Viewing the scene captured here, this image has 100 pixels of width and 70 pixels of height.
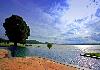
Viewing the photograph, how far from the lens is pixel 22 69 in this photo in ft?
93.7

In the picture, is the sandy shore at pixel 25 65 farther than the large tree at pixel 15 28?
No

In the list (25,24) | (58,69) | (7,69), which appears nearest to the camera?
(7,69)

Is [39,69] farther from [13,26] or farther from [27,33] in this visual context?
[27,33]

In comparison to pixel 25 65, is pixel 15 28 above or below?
above

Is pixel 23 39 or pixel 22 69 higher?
pixel 23 39

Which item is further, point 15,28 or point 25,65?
point 15,28

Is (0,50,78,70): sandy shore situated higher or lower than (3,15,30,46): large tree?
lower

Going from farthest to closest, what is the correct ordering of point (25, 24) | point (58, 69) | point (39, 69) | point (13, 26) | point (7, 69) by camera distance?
1. point (25, 24)
2. point (13, 26)
3. point (58, 69)
4. point (39, 69)
5. point (7, 69)

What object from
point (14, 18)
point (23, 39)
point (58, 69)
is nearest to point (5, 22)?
point (14, 18)

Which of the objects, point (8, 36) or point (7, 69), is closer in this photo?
point (7, 69)

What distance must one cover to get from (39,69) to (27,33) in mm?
90264

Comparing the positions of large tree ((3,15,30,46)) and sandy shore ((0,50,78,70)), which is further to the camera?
large tree ((3,15,30,46))

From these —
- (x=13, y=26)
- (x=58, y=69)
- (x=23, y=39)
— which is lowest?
(x=58, y=69)

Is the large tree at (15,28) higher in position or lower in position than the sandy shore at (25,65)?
higher
